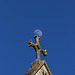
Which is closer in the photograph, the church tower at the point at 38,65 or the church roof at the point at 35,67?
the church roof at the point at 35,67

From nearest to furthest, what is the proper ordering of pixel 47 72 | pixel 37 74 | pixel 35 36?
1. pixel 37 74
2. pixel 47 72
3. pixel 35 36

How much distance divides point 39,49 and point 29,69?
152cm

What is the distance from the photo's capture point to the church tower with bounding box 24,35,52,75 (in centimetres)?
1236

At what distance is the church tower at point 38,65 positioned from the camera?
1236 centimetres

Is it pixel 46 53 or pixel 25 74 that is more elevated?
pixel 46 53

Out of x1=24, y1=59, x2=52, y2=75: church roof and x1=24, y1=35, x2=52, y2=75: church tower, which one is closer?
x1=24, y1=59, x2=52, y2=75: church roof

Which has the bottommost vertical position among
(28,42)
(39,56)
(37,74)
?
(37,74)

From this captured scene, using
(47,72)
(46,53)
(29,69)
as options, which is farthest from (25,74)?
(46,53)

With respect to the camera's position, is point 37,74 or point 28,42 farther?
point 28,42

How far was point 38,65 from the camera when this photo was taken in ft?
41.9

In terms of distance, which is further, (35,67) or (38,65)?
(38,65)

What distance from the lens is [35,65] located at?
12867 mm

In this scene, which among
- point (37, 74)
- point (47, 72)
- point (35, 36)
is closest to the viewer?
point (37, 74)

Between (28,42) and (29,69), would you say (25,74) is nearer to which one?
(29,69)
